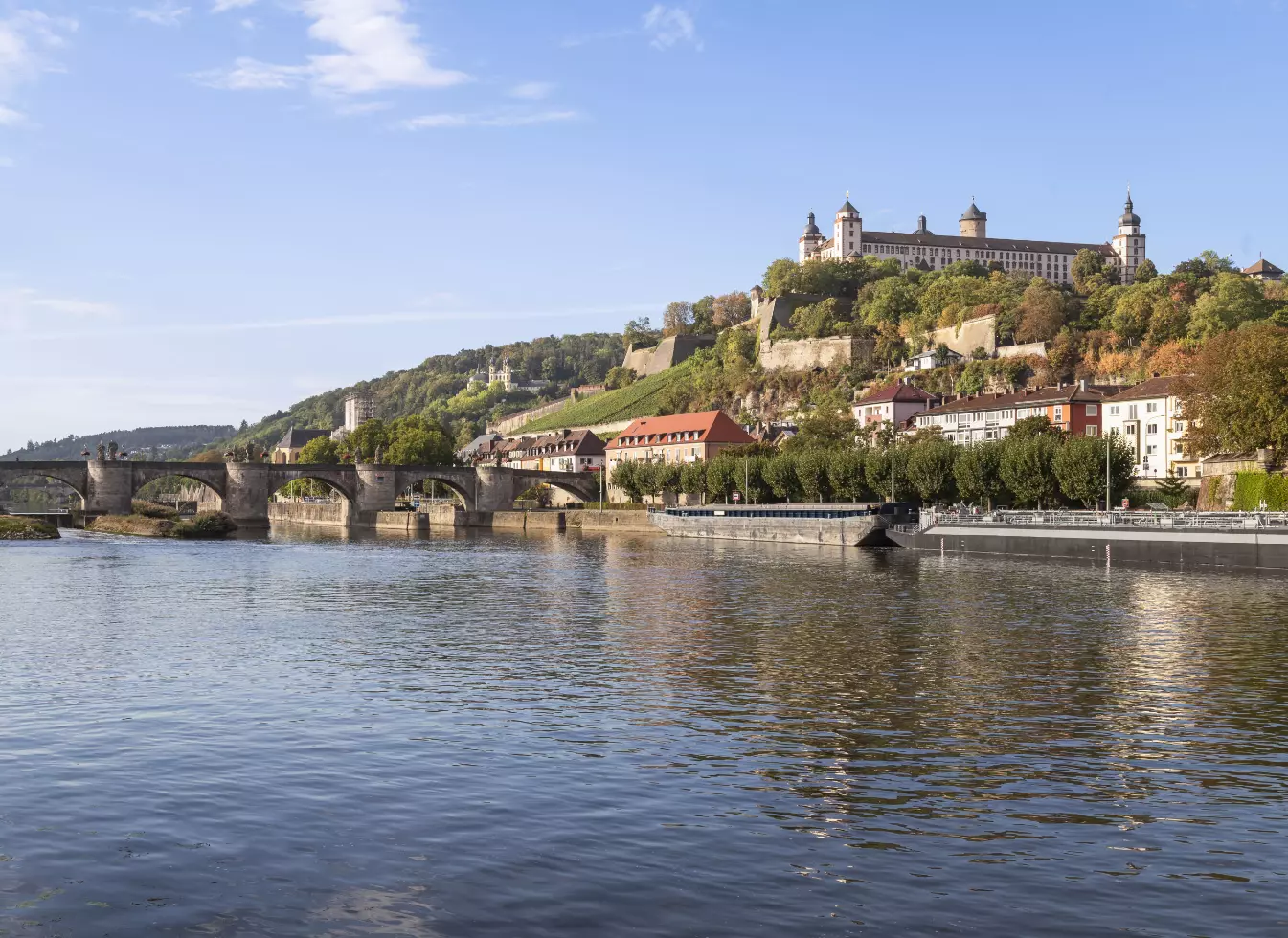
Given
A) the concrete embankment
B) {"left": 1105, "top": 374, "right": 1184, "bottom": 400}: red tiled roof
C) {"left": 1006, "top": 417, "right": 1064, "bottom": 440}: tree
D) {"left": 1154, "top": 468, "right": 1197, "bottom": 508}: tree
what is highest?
{"left": 1105, "top": 374, "right": 1184, "bottom": 400}: red tiled roof

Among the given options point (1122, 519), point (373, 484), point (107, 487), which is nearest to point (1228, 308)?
point (1122, 519)

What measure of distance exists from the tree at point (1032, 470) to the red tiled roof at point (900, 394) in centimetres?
5823

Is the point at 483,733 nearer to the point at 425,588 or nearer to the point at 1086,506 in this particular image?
the point at 425,588

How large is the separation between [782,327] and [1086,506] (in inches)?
4366

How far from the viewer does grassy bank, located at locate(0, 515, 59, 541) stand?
9474 cm

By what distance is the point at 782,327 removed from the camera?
645 ft

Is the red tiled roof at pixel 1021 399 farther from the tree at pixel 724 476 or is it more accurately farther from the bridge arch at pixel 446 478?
the bridge arch at pixel 446 478

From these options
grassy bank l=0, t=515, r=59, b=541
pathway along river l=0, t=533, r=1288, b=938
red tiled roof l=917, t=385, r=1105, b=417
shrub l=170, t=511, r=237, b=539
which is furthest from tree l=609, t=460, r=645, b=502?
pathway along river l=0, t=533, r=1288, b=938

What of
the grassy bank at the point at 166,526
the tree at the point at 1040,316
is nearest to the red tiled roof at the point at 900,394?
the tree at the point at 1040,316

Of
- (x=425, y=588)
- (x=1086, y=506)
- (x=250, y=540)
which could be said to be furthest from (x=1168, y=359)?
(x=425, y=588)

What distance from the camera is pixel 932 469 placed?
3733 inches

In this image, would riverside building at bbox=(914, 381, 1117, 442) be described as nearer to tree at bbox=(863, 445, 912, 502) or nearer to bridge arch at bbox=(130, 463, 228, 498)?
tree at bbox=(863, 445, 912, 502)

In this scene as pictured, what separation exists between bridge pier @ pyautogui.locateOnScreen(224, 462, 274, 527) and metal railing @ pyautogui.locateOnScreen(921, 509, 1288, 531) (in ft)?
238

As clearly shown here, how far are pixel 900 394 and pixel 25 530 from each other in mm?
93129
